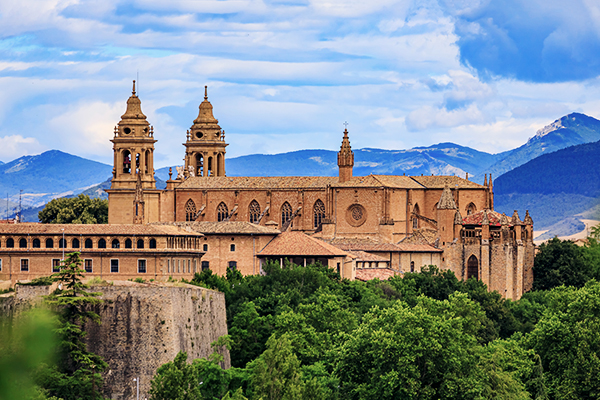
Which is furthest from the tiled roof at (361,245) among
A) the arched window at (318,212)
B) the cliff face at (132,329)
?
the cliff face at (132,329)

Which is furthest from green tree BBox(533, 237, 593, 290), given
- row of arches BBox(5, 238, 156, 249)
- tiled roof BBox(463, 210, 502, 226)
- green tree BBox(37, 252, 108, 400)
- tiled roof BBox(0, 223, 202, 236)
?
green tree BBox(37, 252, 108, 400)

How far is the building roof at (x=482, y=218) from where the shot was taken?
10219 cm

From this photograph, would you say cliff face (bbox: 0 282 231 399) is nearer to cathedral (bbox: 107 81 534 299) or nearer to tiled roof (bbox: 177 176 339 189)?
cathedral (bbox: 107 81 534 299)

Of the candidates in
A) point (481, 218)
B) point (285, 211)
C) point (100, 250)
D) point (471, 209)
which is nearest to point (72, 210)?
point (285, 211)

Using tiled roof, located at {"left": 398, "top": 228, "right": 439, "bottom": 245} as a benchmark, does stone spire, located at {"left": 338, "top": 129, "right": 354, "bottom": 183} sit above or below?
above

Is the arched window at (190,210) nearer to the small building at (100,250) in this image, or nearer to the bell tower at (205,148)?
the bell tower at (205,148)

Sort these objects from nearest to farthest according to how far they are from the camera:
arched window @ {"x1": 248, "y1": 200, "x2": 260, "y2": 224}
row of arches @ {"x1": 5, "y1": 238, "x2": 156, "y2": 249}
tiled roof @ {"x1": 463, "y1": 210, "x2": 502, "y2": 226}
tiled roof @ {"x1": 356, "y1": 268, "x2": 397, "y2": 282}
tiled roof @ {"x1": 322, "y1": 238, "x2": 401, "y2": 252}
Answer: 1. row of arches @ {"x1": 5, "y1": 238, "x2": 156, "y2": 249}
2. tiled roof @ {"x1": 356, "y1": 268, "x2": 397, "y2": 282}
3. tiled roof @ {"x1": 322, "y1": 238, "x2": 401, "y2": 252}
4. tiled roof @ {"x1": 463, "y1": 210, "x2": 502, "y2": 226}
5. arched window @ {"x1": 248, "y1": 200, "x2": 260, "y2": 224}

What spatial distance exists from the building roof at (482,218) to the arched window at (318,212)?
564 inches

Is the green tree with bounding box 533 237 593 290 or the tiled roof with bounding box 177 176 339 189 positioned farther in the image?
the tiled roof with bounding box 177 176 339 189

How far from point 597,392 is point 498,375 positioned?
5267mm

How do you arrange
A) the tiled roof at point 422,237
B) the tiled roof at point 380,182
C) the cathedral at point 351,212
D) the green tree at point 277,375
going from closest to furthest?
the green tree at point 277,375, the cathedral at point 351,212, the tiled roof at point 422,237, the tiled roof at point 380,182

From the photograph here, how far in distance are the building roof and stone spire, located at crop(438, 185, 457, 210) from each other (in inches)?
77.6

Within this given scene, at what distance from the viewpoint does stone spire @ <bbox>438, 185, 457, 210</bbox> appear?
339 ft

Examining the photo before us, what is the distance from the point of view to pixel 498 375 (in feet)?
164
